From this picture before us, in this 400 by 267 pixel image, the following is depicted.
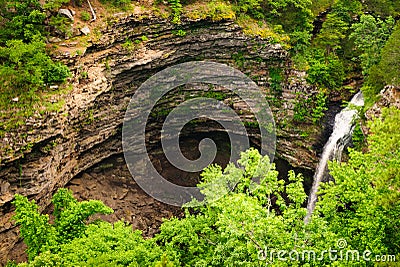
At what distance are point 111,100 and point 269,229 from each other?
13993 mm

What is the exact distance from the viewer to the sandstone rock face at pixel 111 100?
51.4 feet

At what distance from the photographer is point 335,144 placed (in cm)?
2105

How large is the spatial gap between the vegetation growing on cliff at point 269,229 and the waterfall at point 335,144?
9564 millimetres

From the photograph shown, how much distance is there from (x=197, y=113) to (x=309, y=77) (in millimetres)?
7955

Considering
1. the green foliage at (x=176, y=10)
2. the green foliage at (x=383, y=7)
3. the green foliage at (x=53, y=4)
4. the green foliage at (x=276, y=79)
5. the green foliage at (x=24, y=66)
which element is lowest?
the green foliage at (x=24, y=66)

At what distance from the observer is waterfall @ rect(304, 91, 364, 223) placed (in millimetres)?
20531

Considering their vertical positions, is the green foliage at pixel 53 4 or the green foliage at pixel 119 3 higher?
the green foliage at pixel 119 3

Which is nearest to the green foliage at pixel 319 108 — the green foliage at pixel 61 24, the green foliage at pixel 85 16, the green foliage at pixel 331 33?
the green foliage at pixel 331 33

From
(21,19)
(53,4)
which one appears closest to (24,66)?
(21,19)

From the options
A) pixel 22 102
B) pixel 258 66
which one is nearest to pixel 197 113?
pixel 258 66

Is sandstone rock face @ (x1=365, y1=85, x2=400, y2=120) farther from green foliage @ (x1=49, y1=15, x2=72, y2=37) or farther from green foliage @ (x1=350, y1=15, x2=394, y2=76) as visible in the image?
green foliage @ (x1=49, y1=15, x2=72, y2=37)

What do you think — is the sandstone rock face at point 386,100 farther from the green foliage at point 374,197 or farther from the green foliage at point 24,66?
the green foliage at point 24,66

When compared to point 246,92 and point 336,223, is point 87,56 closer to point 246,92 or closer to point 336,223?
point 246,92

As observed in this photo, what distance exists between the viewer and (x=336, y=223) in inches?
407
